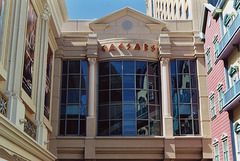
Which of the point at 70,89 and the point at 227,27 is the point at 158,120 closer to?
the point at 70,89

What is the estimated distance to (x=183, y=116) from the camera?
30.1m

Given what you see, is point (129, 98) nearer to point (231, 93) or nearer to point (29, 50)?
point (231, 93)

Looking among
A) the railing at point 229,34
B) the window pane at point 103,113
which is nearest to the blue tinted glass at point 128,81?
the window pane at point 103,113

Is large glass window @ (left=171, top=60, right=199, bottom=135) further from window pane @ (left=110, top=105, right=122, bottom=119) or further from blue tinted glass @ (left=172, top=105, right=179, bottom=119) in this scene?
window pane @ (left=110, top=105, right=122, bottom=119)

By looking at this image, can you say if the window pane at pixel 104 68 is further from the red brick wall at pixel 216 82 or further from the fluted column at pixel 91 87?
the red brick wall at pixel 216 82

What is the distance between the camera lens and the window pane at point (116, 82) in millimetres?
30453

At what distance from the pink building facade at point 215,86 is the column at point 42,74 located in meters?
11.6

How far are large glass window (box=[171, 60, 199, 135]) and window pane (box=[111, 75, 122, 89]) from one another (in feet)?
14.0

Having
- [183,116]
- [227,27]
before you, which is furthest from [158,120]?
[227,27]

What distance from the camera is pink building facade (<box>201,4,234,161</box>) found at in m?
24.5

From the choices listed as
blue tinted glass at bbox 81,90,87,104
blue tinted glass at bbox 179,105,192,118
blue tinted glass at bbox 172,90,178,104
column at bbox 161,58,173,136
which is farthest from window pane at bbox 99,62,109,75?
blue tinted glass at bbox 179,105,192,118

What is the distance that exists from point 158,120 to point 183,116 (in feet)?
6.58

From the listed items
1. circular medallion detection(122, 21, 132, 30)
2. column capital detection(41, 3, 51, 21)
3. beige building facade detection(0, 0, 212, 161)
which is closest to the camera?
column capital detection(41, 3, 51, 21)

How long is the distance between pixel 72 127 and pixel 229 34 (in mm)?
14128
